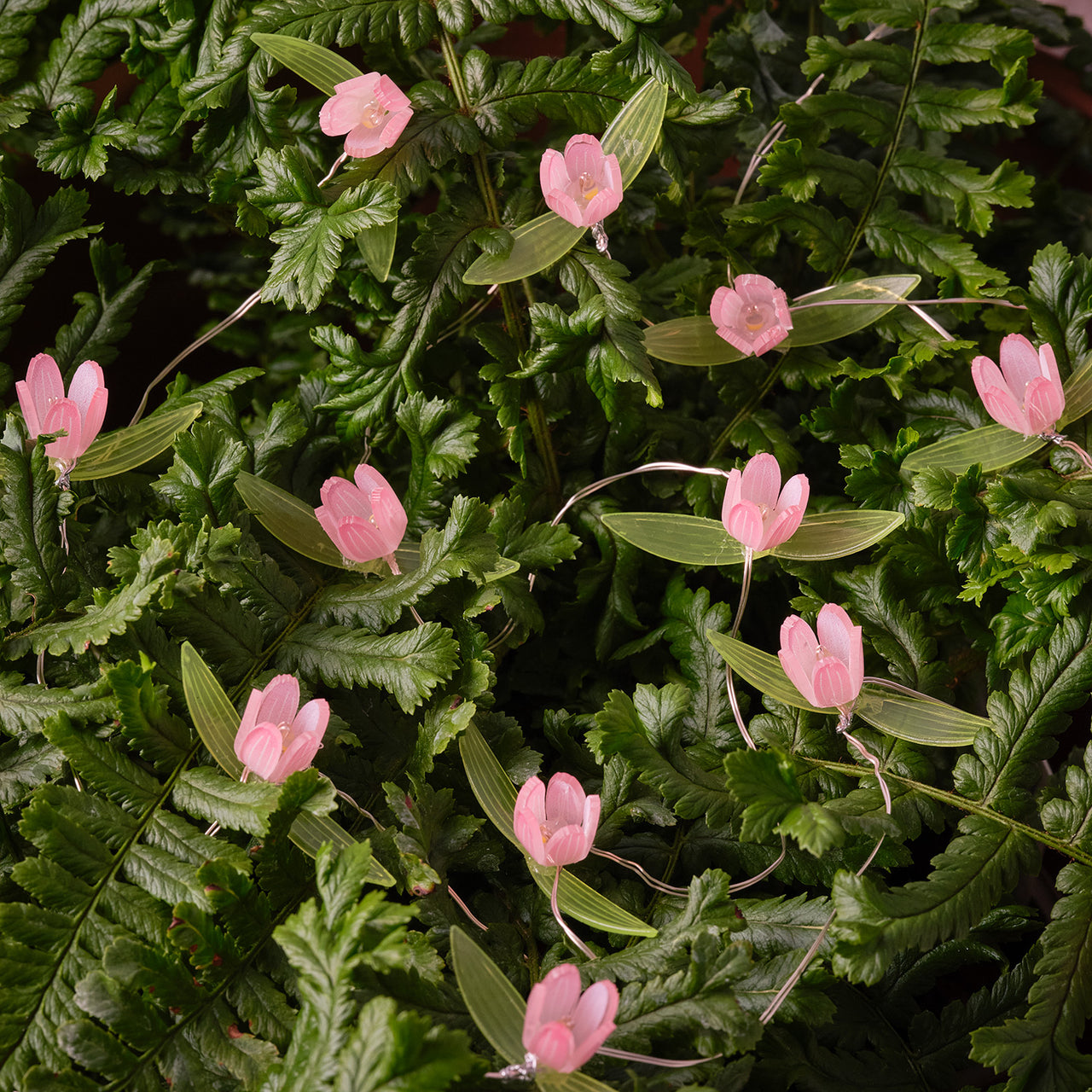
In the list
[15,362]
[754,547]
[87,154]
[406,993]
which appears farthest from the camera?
[15,362]

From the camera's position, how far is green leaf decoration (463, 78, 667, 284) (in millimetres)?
822

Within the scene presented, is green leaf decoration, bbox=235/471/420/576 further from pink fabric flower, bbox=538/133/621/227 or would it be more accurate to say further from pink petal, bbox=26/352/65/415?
pink fabric flower, bbox=538/133/621/227

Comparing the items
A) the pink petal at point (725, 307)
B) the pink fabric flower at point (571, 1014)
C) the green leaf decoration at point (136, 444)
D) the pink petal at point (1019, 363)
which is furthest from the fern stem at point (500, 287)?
the pink fabric flower at point (571, 1014)

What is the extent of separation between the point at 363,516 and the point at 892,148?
0.65 m

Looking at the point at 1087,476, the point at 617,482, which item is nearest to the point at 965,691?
the point at 1087,476

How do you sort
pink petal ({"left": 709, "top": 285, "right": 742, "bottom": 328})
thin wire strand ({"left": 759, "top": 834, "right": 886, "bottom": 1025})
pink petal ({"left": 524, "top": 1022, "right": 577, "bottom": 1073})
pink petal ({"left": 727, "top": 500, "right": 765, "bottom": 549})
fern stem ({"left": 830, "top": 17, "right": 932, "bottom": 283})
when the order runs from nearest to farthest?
pink petal ({"left": 524, "top": 1022, "right": 577, "bottom": 1073}), thin wire strand ({"left": 759, "top": 834, "right": 886, "bottom": 1025}), pink petal ({"left": 727, "top": 500, "right": 765, "bottom": 549}), pink petal ({"left": 709, "top": 285, "right": 742, "bottom": 328}), fern stem ({"left": 830, "top": 17, "right": 932, "bottom": 283})

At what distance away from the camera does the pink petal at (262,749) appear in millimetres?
653

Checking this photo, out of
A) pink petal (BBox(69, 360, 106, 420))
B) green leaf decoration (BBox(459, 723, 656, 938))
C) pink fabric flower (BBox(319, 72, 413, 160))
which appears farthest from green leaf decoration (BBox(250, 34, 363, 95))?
green leaf decoration (BBox(459, 723, 656, 938))

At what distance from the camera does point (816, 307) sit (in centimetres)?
94

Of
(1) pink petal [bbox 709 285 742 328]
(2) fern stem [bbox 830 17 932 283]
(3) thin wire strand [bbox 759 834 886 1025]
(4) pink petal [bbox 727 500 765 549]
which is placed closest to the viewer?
(3) thin wire strand [bbox 759 834 886 1025]

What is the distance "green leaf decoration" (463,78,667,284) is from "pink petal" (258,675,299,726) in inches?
13.6

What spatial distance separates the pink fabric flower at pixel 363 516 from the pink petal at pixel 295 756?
0.16 metres

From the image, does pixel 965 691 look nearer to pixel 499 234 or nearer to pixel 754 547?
pixel 754 547

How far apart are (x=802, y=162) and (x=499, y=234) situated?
32cm
